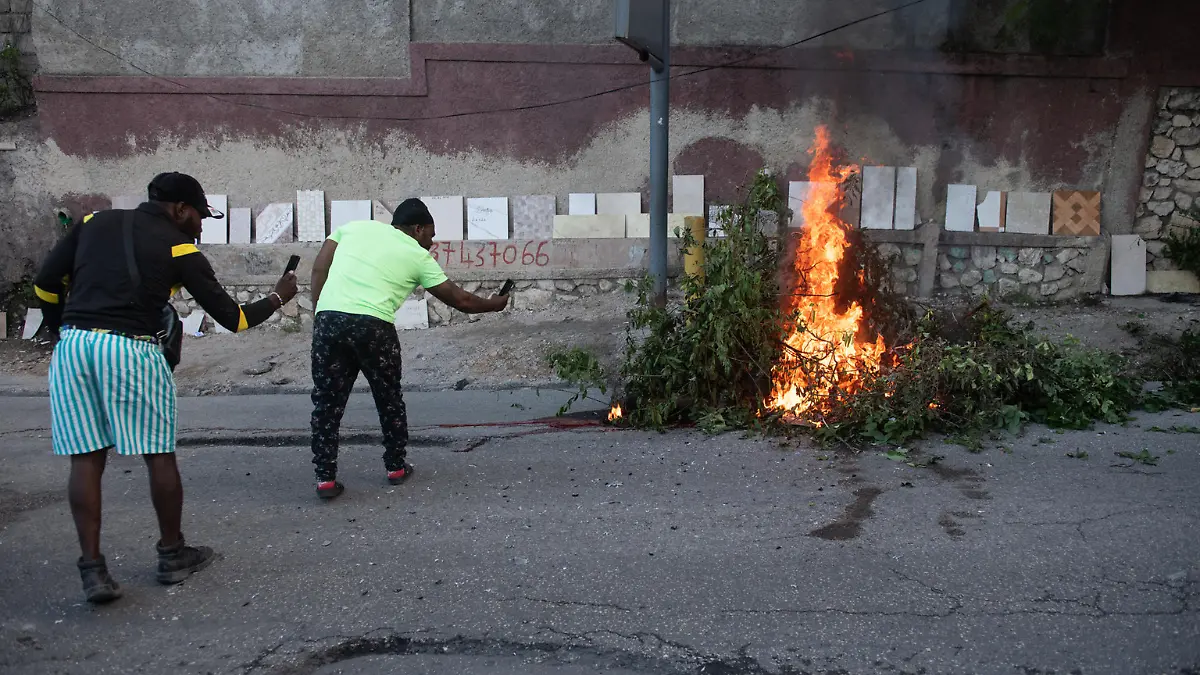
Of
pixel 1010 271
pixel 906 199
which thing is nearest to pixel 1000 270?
pixel 1010 271

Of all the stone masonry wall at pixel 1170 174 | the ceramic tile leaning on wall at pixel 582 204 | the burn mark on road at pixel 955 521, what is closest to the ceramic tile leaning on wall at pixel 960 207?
the stone masonry wall at pixel 1170 174

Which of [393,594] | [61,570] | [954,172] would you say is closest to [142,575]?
[61,570]

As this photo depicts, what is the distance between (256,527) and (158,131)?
7.77 m

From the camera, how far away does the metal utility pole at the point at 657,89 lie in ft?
21.6

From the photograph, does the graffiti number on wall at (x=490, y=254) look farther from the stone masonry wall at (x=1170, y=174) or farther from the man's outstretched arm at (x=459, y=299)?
the stone masonry wall at (x=1170, y=174)

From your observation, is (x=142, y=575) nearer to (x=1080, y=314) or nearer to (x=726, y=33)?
(x=726, y=33)

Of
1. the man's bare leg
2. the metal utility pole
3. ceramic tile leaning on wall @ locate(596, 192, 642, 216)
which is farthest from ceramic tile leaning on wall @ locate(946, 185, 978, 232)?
the man's bare leg

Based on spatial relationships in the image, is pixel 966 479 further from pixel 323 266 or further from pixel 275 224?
pixel 275 224

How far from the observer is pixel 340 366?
479 centimetres

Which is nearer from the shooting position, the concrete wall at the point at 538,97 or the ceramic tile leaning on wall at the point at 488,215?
the concrete wall at the point at 538,97

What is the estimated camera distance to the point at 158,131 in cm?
1053

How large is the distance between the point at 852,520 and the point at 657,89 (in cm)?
384

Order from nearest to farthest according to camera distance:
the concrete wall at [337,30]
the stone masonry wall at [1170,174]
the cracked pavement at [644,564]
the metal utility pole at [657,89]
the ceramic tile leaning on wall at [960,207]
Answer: the cracked pavement at [644,564] → the metal utility pole at [657,89] → the concrete wall at [337,30] → the stone masonry wall at [1170,174] → the ceramic tile leaning on wall at [960,207]

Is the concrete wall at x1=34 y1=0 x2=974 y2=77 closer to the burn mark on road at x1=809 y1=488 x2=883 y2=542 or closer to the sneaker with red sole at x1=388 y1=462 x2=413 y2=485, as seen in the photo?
the sneaker with red sole at x1=388 y1=462 x2=413 y2=485
